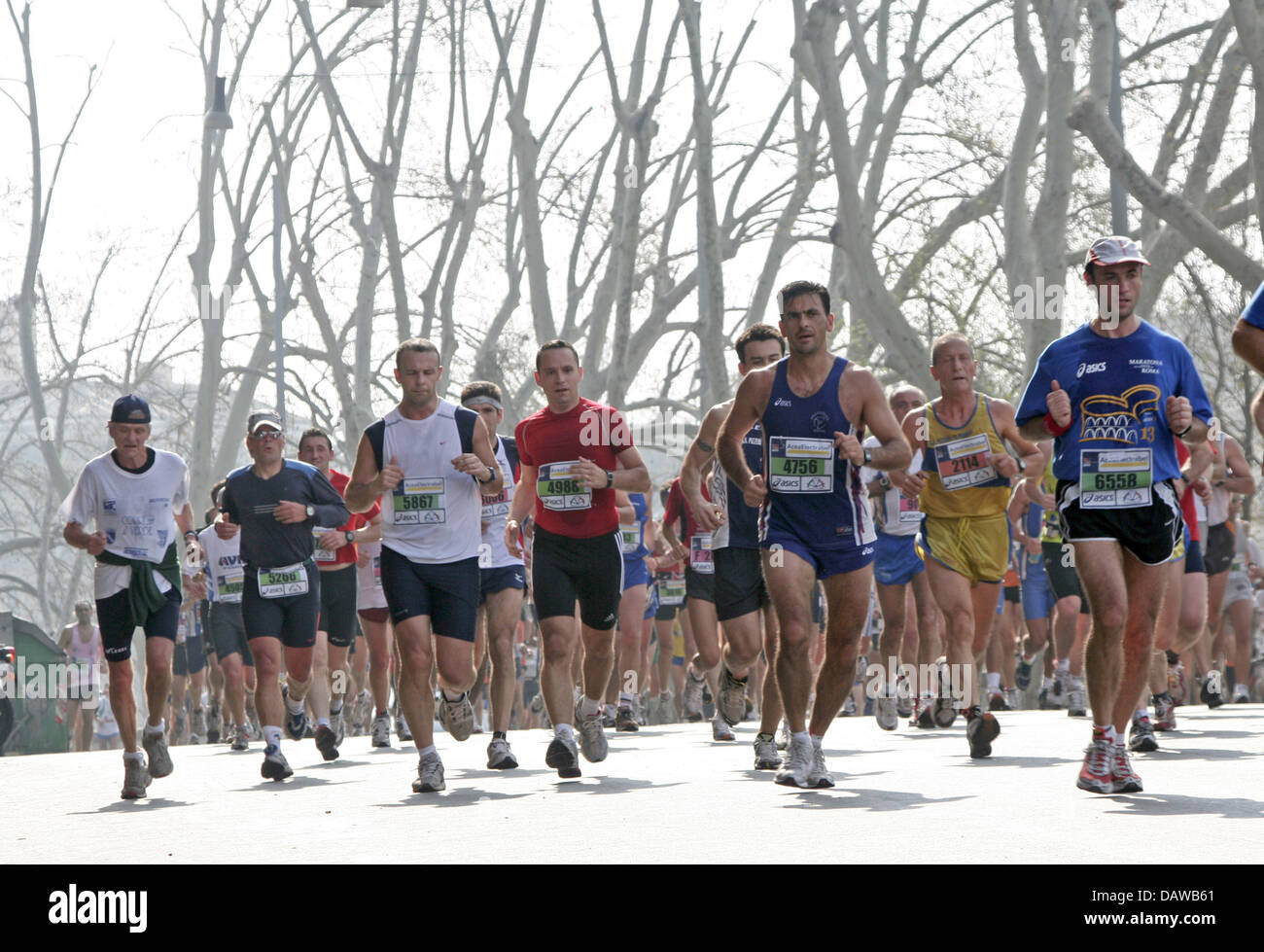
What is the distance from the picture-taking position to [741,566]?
11.0 metres

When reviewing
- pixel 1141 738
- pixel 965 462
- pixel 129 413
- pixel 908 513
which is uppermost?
pixel 129 413

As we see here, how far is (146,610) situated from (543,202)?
24.8 meters

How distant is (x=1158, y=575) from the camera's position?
8.07m

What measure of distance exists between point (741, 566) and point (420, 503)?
7.28ft

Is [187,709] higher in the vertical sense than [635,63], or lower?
lower

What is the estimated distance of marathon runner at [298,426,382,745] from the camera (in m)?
14.2

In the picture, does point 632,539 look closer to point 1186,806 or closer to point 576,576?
point 576,576

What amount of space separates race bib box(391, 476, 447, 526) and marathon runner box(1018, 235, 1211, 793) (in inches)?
114

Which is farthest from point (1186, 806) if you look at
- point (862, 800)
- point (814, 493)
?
point (814, 493)

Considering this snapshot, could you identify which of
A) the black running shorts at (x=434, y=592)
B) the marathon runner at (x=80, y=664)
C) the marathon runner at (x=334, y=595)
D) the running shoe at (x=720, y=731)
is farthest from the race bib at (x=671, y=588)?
the black running shorts at (x=434, y=592)

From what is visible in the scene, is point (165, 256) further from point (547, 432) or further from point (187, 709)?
point (547, 432)

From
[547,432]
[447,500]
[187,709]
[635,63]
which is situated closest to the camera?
[447,500]

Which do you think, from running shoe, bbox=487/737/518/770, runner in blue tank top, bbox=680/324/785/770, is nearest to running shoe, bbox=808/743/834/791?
runner in blue tank top, bbox=680/324/785/770
